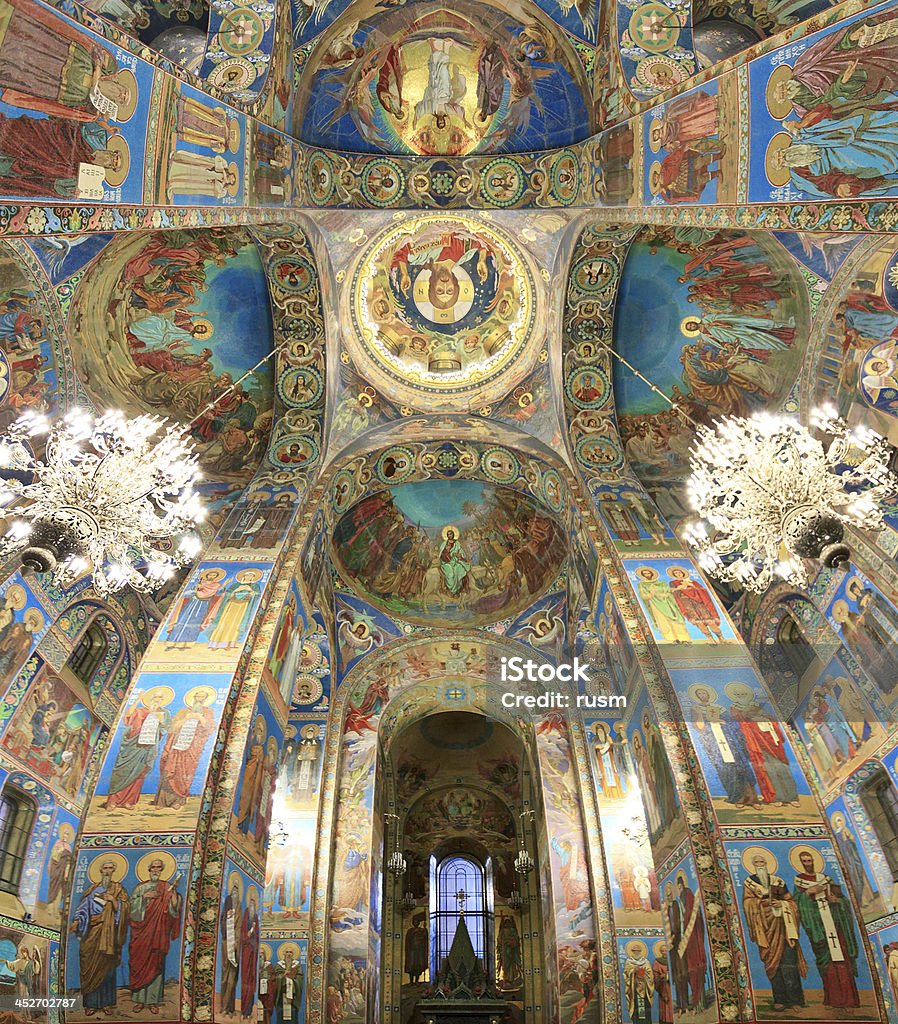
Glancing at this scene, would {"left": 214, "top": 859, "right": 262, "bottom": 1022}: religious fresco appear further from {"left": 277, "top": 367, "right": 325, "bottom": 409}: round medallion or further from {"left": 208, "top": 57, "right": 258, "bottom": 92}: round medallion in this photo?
{"left": 208, "top": 57, "right": 258, "bottom": 92}: round medallion

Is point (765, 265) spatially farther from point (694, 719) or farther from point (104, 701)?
point (104, 701)

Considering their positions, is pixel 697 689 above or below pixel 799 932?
above

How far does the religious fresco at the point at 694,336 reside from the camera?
10.9 meters

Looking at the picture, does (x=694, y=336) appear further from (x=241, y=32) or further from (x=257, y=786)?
(x=257, y=786)

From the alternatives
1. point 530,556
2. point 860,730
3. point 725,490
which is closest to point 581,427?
point 530,556

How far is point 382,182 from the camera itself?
12.1 meters

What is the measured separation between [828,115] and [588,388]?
20.6ft

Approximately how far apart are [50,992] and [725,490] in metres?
8.97

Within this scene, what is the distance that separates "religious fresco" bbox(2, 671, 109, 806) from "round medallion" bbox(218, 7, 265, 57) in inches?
306

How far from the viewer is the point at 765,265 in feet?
35.1

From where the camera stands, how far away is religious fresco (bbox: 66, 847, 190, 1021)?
858cm

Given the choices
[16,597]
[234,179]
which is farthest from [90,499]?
[234,179]

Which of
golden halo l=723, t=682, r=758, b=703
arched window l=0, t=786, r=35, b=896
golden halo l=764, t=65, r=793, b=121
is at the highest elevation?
golden halo l=764, t=65, r=793, b=121

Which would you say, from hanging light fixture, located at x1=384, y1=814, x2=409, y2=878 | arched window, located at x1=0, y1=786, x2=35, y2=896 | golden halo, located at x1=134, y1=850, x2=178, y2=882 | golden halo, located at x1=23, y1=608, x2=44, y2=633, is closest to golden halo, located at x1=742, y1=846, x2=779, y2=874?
golden halo, located at x1=134, y1=850, x2=178, y2=882
